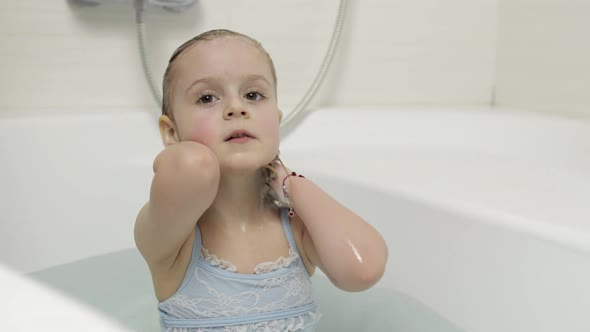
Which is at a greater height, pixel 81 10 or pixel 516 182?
pixel 81 10

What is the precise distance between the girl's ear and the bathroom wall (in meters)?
1.00

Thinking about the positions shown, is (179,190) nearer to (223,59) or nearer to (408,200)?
(223,59)

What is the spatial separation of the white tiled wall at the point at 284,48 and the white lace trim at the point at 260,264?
626mm

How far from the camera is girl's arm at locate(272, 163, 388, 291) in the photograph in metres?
0.67

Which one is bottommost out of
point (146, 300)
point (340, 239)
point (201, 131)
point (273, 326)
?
point (146, 300)

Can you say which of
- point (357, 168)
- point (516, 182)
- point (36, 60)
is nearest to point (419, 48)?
point (357, 168)

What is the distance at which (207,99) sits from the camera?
716 mm

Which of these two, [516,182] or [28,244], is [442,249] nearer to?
[516,182]

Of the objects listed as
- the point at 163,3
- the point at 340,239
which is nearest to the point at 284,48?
the point at 163,3

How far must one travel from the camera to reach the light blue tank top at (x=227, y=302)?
28.4 inches

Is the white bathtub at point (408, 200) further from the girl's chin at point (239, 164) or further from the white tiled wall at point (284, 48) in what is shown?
the girl's chin at point (239, 164)

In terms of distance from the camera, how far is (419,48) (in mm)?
1585

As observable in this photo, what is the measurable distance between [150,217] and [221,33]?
244 mm

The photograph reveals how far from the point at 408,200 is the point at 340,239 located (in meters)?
0.28
